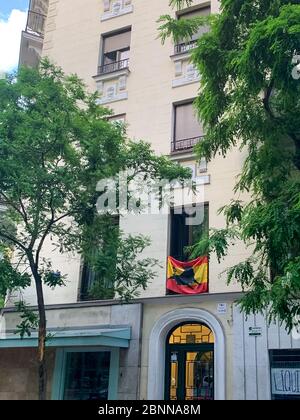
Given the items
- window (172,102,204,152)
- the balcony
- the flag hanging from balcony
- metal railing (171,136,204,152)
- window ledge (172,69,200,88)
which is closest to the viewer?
the flag hanging from balcony

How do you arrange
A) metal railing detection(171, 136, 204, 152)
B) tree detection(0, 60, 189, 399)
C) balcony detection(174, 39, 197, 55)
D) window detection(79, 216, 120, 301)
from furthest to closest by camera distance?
balcony detection(174, 39, 197, 55), metal railing detection(171, 136, 204, 152), window detection(79, 216, 120, 301), tree detection(0, 60, 189, 399)

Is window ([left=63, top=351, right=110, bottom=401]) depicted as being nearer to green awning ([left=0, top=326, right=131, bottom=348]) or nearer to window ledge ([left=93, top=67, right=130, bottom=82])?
green awning ([left=0, top=326, right=131, bottom=348])

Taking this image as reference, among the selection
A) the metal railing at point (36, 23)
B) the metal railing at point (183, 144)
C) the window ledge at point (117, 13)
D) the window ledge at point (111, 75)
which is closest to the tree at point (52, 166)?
the metal railing at point (183, 144)

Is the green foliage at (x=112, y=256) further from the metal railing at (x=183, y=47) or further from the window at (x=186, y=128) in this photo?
the metal railing at (x=183, y=47)

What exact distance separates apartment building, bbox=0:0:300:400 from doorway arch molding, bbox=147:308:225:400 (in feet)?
0.08

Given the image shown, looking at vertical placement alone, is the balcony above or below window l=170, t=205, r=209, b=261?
above

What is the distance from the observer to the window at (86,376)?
501 inches

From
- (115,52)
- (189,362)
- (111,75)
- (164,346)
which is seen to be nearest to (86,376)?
(164,346)

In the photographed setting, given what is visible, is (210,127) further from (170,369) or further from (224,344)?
(170,369)

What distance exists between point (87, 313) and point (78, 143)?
4.88m

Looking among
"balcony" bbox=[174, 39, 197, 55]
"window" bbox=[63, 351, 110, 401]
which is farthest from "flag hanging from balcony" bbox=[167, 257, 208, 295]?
"balcony" bbox=[174, 39, 197, 55]

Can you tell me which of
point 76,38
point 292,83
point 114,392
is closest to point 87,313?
point 114,392

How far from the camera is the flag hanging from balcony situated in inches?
482

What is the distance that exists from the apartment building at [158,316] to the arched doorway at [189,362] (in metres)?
0.02
